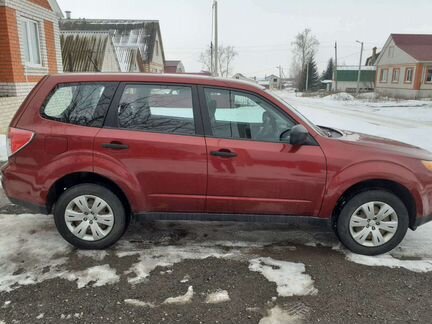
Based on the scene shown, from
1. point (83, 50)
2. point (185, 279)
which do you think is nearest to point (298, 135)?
point (185, 279)

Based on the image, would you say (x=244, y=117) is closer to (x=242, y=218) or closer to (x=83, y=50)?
(x=242, y=218)

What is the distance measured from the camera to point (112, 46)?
22844mm

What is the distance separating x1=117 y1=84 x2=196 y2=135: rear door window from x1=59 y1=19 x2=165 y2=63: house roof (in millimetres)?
32679

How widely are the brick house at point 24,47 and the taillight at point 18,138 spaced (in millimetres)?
7278

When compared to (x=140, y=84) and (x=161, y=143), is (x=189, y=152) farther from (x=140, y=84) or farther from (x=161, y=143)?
(x=140, y=84)

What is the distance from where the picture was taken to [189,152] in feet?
12.0

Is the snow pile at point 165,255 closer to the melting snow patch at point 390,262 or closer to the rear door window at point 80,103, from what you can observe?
the melting snow patch at point 390,262

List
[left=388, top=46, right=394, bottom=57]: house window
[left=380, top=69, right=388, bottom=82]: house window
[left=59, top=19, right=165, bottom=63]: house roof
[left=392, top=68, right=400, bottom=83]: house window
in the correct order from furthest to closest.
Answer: [left=380, top=69, right=388, bottom=82]: house window
[left=388, top=46, right=394, bottom=57]: house window
[left=392, top=68, right=400, bottom=83]: house window
[left=59, top=19, right=165, bottom=63]: house roof

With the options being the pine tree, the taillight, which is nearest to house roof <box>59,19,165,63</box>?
the taillight

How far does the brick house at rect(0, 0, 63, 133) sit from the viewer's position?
10.6 metres

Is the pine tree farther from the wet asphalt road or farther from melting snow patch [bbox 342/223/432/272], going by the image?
the wet asphalt road

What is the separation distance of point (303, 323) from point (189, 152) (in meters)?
1.79

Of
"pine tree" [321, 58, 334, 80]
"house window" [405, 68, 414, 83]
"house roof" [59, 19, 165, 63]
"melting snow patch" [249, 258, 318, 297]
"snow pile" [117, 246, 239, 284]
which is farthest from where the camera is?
"pine tree" [321, 58, 334, 80]

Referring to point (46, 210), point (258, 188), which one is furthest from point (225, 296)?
point (46, 210)
